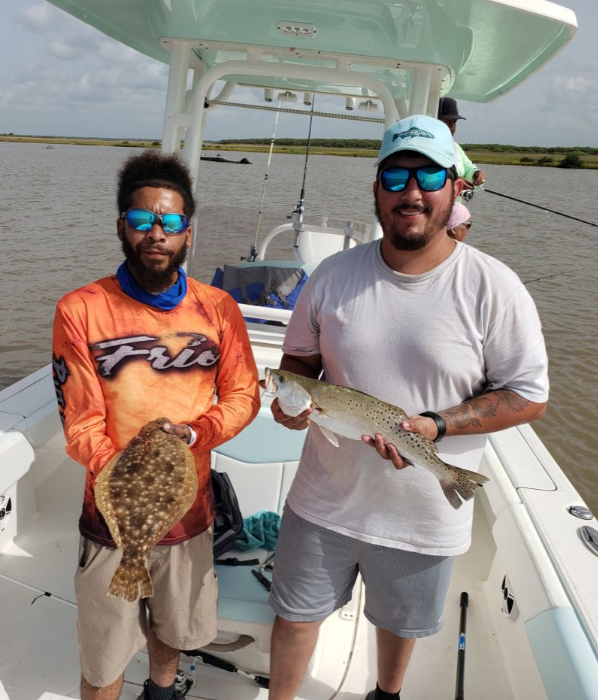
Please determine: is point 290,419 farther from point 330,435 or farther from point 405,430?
point 405,430

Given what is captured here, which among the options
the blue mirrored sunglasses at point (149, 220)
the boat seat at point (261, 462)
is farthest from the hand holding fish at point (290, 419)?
the boat seat at point (261, 462)

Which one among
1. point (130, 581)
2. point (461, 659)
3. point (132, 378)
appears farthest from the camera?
point (461, 659)

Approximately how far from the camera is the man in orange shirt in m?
2.14

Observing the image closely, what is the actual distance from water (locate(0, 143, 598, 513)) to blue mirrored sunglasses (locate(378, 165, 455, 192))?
4.07 ft

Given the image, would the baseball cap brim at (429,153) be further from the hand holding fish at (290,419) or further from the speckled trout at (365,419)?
the hand holding fish at (290,419)

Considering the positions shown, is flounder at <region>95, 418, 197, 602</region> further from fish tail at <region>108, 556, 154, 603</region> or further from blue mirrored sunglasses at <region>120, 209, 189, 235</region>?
blue mirrored sunglasses at <region>120, 209, 189, 235</region>

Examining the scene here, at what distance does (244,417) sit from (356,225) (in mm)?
3594

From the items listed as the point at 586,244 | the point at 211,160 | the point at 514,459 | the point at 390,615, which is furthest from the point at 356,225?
the point at 586,244

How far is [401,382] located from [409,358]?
0.09 m

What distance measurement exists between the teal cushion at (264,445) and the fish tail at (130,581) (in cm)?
167

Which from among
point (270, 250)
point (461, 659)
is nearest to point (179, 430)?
point (461, 659)

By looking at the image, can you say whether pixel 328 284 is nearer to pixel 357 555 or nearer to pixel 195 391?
pixel 195 391

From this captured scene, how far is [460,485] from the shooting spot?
6.53ft

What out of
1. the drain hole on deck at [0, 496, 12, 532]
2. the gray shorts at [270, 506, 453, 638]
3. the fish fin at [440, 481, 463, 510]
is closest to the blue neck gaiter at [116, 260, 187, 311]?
the gray shorts at [270, 506, 453, 638]
